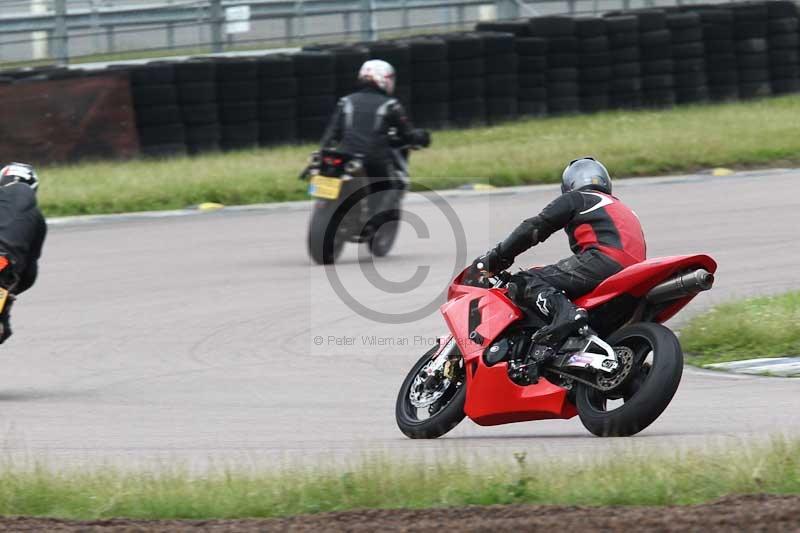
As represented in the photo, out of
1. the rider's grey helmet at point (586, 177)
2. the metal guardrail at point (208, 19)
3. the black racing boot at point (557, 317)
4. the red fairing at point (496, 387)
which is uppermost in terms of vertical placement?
the metal guardrail at point (208, 19)

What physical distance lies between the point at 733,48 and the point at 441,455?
16294mm

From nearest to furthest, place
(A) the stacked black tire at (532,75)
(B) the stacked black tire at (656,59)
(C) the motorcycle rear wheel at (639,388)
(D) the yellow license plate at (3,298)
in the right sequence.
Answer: (C) the motorcycle rear wheel at (639,388) → (D) the yellow license plate at (3,298) → (A) the stacked black tire at (532,75) → (B) the stacked black tire at (656,59)

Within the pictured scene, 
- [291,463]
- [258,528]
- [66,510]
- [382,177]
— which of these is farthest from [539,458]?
[382,177]

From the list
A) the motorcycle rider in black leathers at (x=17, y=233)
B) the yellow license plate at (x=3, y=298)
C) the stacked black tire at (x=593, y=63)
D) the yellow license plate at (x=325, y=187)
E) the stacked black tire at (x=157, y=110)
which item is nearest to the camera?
the yellow license plate at (x=3, y=298)

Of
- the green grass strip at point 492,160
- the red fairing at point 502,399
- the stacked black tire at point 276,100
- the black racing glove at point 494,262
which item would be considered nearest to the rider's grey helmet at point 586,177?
the black racing glove at point 494,262

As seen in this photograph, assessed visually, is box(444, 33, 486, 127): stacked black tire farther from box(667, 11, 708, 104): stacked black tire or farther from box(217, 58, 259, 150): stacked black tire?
box(667, 11, 708, 104): stacked black tire

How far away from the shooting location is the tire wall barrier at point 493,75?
61.7 feet

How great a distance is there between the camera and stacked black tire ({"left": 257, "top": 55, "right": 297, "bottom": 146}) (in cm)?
1900

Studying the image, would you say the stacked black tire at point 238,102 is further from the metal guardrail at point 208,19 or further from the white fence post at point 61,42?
the white fence post at point 61,42

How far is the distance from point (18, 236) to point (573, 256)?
13.0 feet

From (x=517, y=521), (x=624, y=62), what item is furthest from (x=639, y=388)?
(x=624, y=62)

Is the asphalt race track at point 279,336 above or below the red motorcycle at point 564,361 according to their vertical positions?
below

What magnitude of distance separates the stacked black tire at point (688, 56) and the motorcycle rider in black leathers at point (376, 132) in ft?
28.7

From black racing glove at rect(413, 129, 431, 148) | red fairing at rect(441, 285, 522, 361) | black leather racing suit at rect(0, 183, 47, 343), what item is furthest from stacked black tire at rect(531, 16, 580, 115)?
red fairing at rect(441, 285, 522, 361)
